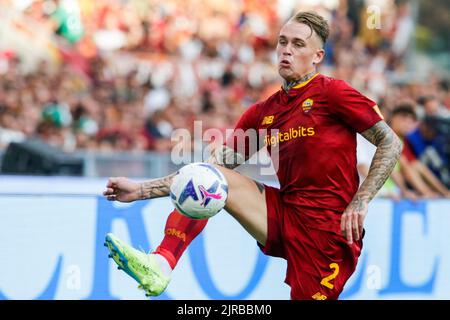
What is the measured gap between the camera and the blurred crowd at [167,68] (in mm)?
12555

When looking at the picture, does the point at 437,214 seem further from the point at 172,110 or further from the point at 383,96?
the point at 383,96

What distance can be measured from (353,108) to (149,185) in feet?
4.42

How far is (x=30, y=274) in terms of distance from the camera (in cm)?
725

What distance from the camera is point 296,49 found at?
5691mm

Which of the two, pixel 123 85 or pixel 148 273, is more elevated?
pixel 123 85

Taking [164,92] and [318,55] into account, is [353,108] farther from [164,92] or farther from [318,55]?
[164,92]

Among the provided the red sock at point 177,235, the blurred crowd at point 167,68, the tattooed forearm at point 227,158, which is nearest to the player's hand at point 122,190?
the red sock at point 177,235

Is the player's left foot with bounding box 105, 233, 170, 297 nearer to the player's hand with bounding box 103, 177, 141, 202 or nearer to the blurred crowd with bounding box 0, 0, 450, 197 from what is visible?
the player's hand with bounding box 103, 177, 141, 202

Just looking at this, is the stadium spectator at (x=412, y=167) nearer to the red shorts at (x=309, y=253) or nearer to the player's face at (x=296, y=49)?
the red shorts at (x=309, y=253)

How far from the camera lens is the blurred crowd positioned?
41.2 ft

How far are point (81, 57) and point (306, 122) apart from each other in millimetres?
9904

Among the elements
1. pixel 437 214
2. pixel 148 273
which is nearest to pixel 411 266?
pixel 437 214

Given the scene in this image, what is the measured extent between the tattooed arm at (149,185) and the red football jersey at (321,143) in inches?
15.5

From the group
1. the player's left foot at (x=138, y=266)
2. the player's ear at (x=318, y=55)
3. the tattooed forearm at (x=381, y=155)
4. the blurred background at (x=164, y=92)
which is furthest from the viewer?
the blurred background at (x=164, y=92)
